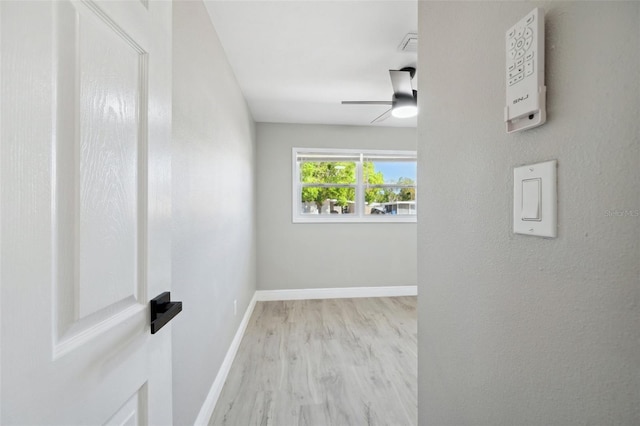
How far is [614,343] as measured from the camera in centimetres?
45

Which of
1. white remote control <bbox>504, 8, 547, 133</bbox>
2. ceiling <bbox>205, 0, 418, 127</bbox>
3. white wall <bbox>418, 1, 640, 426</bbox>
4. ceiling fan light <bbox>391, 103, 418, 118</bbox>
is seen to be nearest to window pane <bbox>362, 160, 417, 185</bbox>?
ceiling <bbox>205, 0, 418, 127</bbox>

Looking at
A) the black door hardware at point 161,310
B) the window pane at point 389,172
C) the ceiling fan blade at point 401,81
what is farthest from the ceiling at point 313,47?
the black door hardware at point 161,310

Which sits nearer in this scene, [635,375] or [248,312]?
[635,375]

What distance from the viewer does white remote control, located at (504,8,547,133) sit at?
1.82 feet

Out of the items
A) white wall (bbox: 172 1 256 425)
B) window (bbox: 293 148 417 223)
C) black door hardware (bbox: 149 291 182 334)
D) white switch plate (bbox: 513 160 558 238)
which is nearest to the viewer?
white switch plate (bbox: 513 160 558 238)

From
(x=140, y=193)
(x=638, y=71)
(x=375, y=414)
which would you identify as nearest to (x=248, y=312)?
(x=375, y=414)

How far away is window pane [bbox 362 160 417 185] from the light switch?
3.72 metres

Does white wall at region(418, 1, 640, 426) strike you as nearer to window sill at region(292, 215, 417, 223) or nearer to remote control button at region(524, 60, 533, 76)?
remote control button at region(524, 60, 533, 76)

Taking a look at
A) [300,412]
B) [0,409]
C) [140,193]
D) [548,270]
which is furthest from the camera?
[300,412]

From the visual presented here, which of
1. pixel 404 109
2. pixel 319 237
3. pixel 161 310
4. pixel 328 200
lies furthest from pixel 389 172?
pixel 161 310

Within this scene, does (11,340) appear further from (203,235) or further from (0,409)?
(203,235)

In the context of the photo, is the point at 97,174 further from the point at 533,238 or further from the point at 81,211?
the point at 533,238

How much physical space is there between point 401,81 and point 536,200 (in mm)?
2222

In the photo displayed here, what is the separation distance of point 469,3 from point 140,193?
3.25 ft
